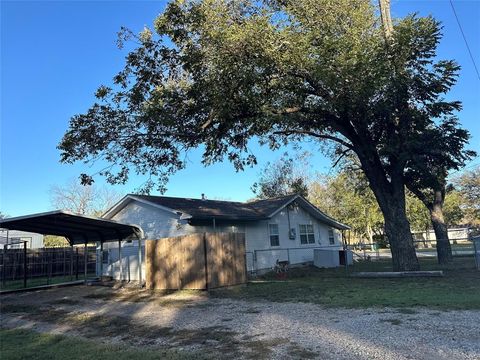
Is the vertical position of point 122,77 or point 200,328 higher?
point 122,77

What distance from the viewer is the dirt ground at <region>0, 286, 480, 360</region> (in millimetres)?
6035

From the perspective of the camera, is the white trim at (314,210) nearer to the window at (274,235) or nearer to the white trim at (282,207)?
the white trim at (282,207)

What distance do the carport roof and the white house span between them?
1909mm

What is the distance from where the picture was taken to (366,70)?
13492 millimetres

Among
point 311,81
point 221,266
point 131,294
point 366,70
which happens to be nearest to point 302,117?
point 311,81

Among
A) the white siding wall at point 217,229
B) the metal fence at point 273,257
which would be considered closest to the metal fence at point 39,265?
the white siding wall at point 217,229

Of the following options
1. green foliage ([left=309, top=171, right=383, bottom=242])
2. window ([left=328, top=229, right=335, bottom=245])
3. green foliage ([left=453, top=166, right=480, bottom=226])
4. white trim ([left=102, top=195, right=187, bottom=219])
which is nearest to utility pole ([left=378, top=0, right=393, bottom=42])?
white trim ([left=102, top=195, right=187, bottom=219])

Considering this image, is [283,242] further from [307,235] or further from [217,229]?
[217,229]

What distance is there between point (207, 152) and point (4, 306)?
8677 millimetres

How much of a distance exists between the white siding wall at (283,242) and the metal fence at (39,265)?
9.15 metres

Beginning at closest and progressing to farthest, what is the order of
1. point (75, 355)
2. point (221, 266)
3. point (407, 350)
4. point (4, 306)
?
point (407, 350) → point (75, 355) → point (4, 306) → point (221, 266)

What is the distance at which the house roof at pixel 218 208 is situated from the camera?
1899 cm

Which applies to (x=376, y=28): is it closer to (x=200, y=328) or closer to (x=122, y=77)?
(x=122, y=77)

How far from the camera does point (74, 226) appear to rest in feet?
58.9
